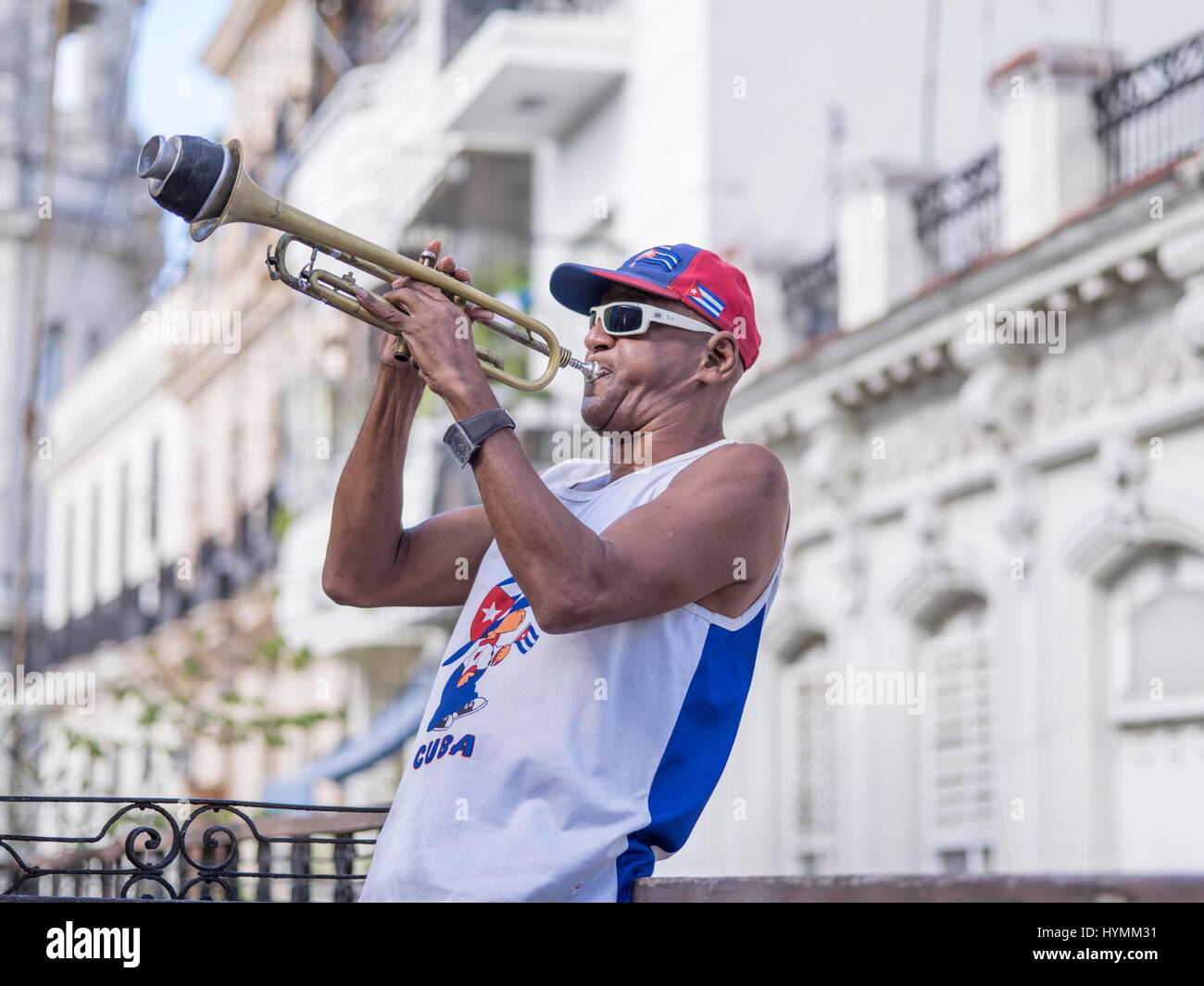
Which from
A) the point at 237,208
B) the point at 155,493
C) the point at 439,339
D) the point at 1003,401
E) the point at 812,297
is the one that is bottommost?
the point at 439,339

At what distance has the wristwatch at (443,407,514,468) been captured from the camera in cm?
342

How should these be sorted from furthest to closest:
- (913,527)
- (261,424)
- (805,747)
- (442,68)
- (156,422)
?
(156,422)
(261,424)
(442,68)
(805,747)
(913,527)

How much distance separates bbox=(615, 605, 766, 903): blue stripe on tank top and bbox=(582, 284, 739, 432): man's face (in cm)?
47

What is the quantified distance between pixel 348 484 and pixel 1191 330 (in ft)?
29.6

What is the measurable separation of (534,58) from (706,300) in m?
16.4

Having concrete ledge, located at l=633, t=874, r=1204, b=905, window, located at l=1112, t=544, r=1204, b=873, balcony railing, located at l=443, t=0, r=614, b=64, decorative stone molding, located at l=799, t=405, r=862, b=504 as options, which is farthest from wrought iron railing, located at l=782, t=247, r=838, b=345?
concrete ledge, located at l=633, t=874, r=1204, b=905

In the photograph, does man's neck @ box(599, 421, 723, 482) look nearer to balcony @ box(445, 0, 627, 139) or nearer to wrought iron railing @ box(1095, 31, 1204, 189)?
wrought iron railing @ box(1095, 31, 1204, 189)

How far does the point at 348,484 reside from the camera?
3982mm

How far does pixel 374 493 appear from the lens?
3979mm

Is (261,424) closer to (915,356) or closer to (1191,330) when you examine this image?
(915,356)

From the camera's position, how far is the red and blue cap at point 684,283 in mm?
3891

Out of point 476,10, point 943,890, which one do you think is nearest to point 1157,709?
point 476,10

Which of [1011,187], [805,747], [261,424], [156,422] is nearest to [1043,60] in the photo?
[1011,187]

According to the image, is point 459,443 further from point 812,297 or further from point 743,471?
point 812,297
